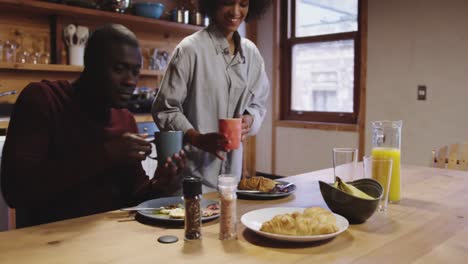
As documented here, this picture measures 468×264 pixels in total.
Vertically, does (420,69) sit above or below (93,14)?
below

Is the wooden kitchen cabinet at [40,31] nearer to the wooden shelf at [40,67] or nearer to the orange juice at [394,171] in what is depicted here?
the wooden shelf at [40,67]

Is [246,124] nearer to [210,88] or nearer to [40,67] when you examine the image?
[210,88]

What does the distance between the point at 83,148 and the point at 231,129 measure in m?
0.48

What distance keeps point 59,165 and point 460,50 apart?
341cm

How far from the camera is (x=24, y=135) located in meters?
1.29

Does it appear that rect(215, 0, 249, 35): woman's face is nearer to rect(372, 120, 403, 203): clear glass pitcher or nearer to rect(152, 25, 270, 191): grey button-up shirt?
rect(152, 25, 270, 191): grey button-up shirt

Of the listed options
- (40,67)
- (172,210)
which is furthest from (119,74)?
(40,67)

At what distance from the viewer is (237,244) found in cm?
103

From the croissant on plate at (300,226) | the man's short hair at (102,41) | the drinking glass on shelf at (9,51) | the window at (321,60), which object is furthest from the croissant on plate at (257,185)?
the window at (321,60)

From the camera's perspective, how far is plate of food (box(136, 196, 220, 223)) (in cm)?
118

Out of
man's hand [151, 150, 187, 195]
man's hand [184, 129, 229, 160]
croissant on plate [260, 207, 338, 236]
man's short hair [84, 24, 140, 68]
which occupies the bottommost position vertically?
croissant on plate [260, 207, 338, 236]

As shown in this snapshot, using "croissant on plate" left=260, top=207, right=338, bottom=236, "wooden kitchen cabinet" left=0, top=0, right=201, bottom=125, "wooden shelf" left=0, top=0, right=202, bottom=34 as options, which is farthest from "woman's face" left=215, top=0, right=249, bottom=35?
"wooden shelf" left=0, top=0, right=202, bottom=34

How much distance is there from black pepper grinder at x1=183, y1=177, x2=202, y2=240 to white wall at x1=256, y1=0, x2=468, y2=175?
3.30m

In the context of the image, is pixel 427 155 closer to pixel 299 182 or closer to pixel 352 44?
pixel 352 44
